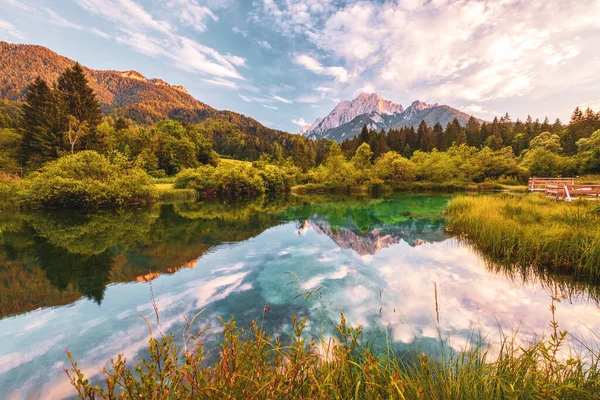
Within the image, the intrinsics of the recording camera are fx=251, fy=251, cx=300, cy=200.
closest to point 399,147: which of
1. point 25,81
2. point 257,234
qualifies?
point 257,234

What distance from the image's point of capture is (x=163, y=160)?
5509 centimetres

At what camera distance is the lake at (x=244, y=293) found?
5.43m

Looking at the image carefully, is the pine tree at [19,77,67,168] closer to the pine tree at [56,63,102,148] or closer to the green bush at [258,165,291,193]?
the pine tree at [56,63,102,148]

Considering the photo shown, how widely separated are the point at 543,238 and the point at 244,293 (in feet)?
36.1

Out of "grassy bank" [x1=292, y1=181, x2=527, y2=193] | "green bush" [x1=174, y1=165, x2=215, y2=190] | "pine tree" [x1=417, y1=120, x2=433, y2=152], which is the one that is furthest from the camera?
"pine tree" [x1=417, y1=120, x2=433, y2=152]

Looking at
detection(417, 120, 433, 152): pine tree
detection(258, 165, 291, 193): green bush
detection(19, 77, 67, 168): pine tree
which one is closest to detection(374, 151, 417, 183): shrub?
detection(258, 165, 291, 193): green bush

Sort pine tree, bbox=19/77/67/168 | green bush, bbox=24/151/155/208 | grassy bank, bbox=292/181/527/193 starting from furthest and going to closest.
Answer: grassy bank, bbox=292/181/527/193 → pine tree, bbox=19/77/67/168 → green bush, bbox=24/151/155/208

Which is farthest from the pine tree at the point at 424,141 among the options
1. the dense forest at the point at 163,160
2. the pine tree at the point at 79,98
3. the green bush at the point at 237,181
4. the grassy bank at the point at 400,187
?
the pine tree at the point at 79,98

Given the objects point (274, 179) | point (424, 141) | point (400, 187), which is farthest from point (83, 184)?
point (424, 141)

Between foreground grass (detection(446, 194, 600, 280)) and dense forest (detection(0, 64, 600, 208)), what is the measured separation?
1279 inches

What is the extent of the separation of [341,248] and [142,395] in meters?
11.5

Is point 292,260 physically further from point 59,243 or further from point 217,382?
point 59,243

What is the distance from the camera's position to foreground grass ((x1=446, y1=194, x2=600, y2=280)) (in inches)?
324

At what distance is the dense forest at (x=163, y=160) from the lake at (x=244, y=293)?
13610mm
